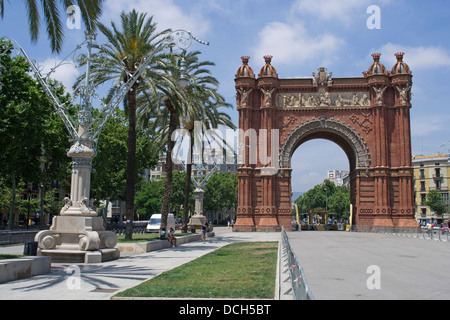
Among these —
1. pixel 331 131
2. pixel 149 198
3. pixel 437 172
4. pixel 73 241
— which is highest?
pixel 331 131

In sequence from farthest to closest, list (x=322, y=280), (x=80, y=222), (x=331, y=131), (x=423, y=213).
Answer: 1. (x=423, y=213)
2. (x=331, y=131)
3. (x=80, y=222)
4. (x=322, y=280)

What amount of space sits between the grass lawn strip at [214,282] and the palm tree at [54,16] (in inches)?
334

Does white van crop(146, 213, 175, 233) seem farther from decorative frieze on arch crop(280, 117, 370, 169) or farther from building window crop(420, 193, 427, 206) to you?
building window crop(420, 193, 427, 206)

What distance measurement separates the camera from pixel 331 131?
45.7 metres

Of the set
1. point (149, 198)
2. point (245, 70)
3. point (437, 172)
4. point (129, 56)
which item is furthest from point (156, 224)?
point (437, 172)

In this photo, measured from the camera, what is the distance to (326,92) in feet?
151

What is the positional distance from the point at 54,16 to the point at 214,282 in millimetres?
10071

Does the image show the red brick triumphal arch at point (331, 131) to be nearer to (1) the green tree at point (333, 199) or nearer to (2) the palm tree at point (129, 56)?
(2) the palm tree at point (129, 56)

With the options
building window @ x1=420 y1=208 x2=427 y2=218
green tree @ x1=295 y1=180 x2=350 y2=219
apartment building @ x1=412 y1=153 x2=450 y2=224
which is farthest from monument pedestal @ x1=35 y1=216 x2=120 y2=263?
green tree @ x1=295 y1=180 x2=350 y2=219

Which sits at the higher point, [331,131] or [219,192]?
[331,131]

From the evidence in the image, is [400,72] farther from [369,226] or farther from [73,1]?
[73,1]

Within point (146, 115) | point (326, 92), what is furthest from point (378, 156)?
point (146, 115)

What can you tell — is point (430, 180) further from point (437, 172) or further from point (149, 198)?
point (149, 198)

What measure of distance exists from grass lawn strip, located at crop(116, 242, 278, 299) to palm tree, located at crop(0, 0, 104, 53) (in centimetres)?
847
